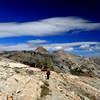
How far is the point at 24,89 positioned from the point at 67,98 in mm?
12934

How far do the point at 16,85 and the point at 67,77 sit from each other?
21858 millimetres

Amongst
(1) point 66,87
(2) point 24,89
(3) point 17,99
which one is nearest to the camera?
(3) point 17,99

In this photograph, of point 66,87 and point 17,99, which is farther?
point 66,87

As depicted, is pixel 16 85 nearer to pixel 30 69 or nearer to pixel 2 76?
pixel 2 76

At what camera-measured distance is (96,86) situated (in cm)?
10400

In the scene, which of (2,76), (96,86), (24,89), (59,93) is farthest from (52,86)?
(96,86)

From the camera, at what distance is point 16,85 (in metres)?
84.6

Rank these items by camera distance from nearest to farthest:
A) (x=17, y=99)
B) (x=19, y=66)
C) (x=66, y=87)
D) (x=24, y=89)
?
(x=17, y=99)
(x=24, y=89)
(x=66, y=87)
(x=19, y=66)

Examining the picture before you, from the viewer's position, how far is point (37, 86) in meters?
86.9

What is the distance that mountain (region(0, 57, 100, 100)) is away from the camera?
81.3 m

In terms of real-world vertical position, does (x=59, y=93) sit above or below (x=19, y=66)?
below

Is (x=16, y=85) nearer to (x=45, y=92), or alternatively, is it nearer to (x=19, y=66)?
(x=45, y=92)

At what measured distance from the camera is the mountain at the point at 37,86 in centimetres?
8131

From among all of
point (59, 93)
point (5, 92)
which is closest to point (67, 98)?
point (59, 93)
